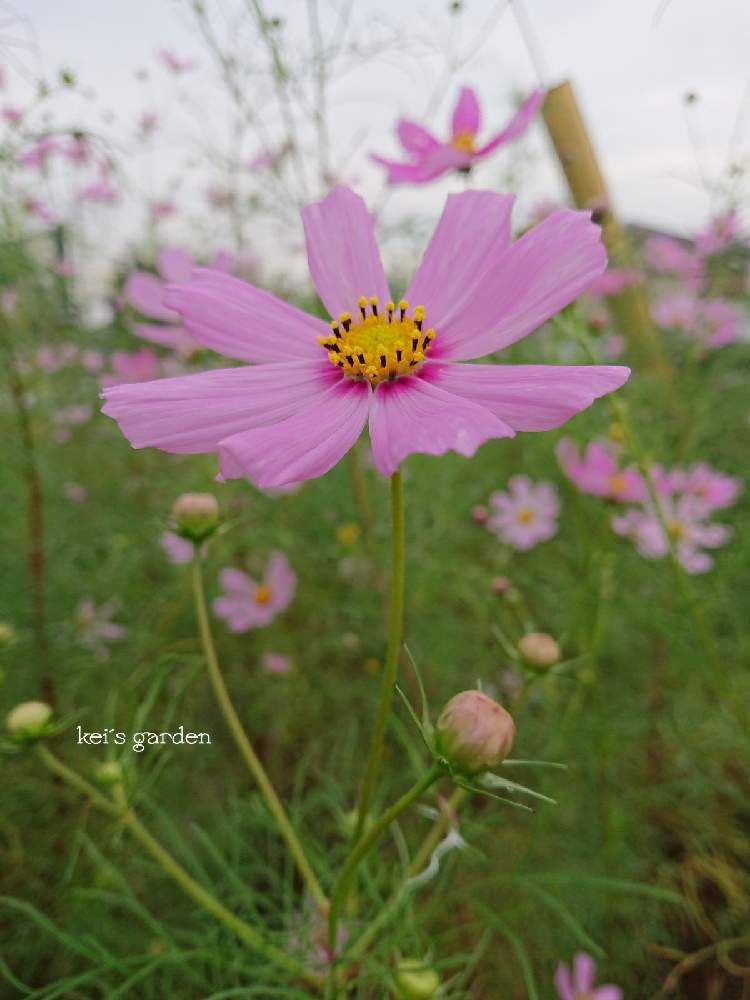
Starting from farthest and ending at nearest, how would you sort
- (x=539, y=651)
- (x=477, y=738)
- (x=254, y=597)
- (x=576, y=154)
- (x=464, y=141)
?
(x=254, y=597) → (x=576, y=154) → (x=464, y=141) → (x=539, y=651) → (x=477, y=738)

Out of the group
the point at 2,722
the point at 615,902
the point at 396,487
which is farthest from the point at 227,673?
the point at 396,487

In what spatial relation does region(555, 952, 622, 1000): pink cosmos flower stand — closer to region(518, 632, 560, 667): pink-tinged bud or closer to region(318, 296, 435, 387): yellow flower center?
region(518, 632, 560, 667): pink-tinged bud

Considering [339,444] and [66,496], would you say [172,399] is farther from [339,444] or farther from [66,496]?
[66,496]

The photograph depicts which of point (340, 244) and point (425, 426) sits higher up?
point (340, 244)

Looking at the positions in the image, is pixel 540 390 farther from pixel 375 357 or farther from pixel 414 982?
pixel 414 982

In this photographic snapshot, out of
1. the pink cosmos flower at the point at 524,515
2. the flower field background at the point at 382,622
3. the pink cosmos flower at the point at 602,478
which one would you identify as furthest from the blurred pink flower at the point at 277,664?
the pink cosmos flower at the point at 602,478

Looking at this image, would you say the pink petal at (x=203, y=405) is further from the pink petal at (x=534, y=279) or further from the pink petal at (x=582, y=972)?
the pink petal at (x=582, y=972)

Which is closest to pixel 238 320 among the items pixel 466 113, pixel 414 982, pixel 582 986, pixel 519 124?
pixel 414 982
